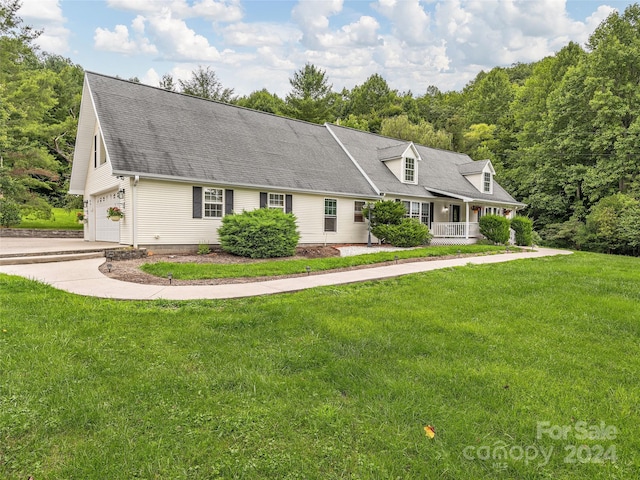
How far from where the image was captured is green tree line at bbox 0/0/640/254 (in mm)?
22062

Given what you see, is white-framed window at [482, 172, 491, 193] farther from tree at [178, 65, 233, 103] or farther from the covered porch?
tree at [178, 65, 233, 103]

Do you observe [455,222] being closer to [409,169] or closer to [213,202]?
[409,169]

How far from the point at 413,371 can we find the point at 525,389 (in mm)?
925

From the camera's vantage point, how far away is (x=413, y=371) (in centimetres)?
337

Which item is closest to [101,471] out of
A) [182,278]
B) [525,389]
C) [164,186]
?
[525,389]

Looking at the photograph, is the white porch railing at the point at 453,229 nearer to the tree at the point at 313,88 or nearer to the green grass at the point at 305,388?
the green grass at the point at 305,388

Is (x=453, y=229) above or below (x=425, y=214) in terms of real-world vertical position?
below

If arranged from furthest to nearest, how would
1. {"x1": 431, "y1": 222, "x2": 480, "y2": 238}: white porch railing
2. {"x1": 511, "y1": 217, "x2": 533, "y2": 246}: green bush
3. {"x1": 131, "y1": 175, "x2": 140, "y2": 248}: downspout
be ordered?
{"x1": 511, "y1": 217, "x2": 533, "y2": 246}: green bush, {"x1": 431, "y1": 222, "x2": 480, "y2": 238}: white porch railing, {"x1": 131, "y1": 175, "x2": 140, "y2": 248}: downspout

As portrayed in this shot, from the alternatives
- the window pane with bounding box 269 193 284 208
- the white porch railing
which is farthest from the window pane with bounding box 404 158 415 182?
the window pane with bounding box 269 193 284 208

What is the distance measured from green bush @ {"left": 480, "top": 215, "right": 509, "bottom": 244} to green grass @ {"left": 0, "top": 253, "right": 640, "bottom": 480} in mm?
12747

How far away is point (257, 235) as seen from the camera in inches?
432

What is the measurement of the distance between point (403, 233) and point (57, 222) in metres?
23.1

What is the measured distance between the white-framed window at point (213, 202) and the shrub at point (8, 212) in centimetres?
1172

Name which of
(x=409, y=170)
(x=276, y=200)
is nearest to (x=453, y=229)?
(x=409, y=170)
